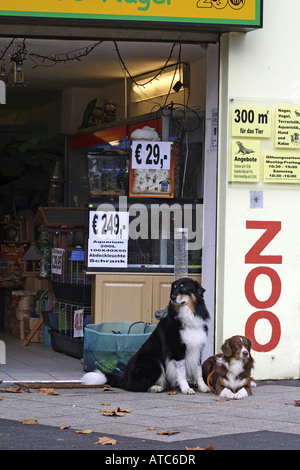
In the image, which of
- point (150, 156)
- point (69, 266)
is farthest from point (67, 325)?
point (150, 156)

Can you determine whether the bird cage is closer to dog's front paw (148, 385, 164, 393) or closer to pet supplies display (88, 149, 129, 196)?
pet supplies display (88, 149, 129, 196)

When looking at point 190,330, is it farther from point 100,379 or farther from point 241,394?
point 100,379

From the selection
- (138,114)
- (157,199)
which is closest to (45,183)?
(138,114)

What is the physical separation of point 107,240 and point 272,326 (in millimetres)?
2086

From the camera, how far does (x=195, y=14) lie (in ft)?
28.5

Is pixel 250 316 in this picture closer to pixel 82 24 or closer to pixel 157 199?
pixel 157 199

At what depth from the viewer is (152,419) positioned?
7.05 m

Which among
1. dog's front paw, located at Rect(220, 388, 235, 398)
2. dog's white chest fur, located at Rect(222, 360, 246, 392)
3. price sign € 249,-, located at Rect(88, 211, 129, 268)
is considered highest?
price sign € 249,-, located at Rect(88, 211, 129, 268)

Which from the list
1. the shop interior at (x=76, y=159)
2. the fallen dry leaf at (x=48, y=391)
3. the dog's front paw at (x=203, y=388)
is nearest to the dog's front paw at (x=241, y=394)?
the dog's front paw at (x=203, y=388)

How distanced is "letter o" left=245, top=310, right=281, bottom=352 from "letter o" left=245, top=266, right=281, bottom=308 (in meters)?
0.09

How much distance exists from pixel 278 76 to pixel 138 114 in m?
3.09

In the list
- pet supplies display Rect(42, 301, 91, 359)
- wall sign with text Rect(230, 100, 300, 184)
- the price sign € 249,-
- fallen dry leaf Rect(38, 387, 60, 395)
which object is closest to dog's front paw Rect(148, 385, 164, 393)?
fallen dry leaf Rect(38, 387, 60, 395)

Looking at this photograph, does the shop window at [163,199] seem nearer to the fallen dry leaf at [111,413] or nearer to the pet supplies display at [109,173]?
the pet supplies display at [109,173]

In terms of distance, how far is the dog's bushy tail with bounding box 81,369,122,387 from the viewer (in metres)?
8.73
